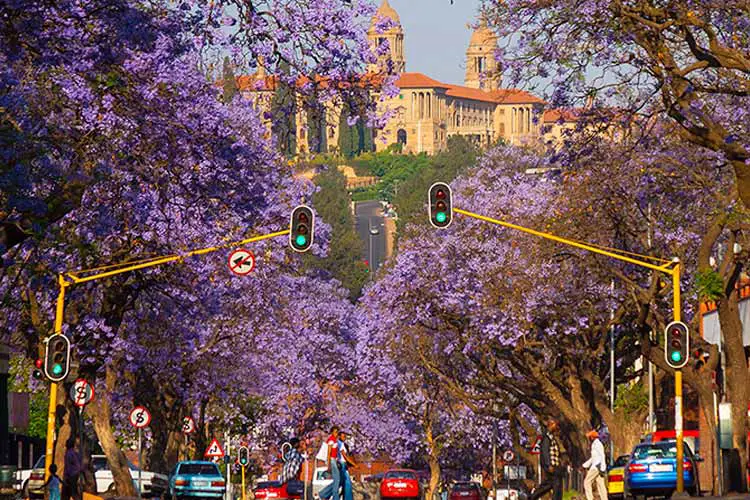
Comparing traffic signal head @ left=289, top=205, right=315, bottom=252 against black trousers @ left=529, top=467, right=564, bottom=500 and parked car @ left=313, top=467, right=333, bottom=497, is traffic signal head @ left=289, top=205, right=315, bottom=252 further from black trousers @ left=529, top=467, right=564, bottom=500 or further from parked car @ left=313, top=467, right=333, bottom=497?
parked car @ left=313, top=467, right=333, bottom=497

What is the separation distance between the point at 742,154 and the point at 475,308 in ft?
97.0

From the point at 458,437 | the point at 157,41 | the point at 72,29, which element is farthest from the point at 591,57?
the point at 458,437

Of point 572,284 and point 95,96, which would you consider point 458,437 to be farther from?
point 95,96

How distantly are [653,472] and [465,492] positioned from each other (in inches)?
872

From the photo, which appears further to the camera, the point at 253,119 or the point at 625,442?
the point at 253,119

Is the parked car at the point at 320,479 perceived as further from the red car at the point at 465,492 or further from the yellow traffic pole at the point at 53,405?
the yellow traffic pole at the point at 53,405

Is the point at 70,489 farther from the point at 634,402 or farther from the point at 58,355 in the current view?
the point at 634,402

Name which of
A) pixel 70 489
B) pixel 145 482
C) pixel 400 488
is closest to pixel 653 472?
pixel 70 489

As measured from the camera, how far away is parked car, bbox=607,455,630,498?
43625 mm

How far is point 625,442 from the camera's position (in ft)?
157

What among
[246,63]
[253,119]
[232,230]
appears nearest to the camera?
[246,63]

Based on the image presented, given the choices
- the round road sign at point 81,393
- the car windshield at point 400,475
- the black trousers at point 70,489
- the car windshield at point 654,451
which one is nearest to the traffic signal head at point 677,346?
the car windshield at point 654,451

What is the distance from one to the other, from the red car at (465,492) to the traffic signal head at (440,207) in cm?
2932

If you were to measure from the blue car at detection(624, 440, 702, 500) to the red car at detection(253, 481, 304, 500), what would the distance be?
13550mm
